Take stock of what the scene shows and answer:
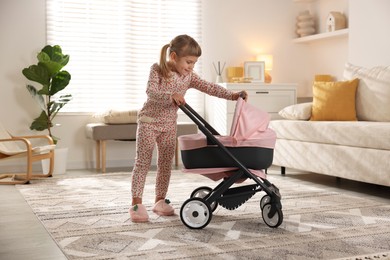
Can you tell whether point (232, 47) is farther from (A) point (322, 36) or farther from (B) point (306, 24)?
(A) point (322, 36)

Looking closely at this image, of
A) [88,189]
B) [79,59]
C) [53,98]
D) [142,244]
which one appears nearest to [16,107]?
Answer: [53,98]

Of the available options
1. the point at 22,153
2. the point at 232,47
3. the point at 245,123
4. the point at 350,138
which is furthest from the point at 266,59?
the point at 245,123

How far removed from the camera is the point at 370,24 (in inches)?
197

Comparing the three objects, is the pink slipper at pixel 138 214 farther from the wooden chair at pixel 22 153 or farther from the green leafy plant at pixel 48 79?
the green leafy plant at pixel 48 79

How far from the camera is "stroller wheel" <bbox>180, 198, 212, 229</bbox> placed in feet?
8.25

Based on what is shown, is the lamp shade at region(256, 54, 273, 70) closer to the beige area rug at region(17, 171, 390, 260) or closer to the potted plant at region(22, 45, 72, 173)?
the potted plant at region(22, 45, 72, 173)

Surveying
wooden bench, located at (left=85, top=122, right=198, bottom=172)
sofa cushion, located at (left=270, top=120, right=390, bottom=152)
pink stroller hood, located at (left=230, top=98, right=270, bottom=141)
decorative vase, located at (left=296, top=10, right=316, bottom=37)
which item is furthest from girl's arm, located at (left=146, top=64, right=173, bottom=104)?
decorative vase, located at (left=296, top=10, right=316, bottom=37)

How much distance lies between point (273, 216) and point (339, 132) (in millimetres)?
1452

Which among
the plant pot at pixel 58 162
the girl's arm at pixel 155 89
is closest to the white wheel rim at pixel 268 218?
the girl's arm at pixel 155 89

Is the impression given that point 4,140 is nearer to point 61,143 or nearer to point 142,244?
point 61,143

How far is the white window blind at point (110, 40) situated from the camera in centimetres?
545

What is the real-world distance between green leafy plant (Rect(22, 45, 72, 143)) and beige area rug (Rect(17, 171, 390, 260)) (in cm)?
143

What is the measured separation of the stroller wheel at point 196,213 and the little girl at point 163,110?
0.28 metres

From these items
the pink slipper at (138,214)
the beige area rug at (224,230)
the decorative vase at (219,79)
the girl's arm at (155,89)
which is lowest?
the beige area rug at (224,230)
